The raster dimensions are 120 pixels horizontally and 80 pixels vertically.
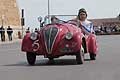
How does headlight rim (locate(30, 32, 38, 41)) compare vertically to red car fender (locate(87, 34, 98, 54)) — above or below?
above

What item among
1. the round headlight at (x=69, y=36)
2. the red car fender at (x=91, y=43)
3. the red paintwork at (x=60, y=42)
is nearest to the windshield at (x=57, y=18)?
the red car fender at (x=91, y=43)

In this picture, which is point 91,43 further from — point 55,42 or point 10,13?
point 10,13

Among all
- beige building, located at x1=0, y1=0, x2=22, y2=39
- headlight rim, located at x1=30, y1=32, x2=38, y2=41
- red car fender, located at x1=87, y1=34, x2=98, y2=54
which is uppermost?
headlight rim, located at x1=30, y1=32, x2=38, y2=41

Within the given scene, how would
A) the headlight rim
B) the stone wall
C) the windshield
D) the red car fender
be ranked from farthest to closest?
the stone wall → the windshield → the red car fender → the headlight rim

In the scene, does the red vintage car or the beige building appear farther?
the beige building

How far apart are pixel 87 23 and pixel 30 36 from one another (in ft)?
8.76

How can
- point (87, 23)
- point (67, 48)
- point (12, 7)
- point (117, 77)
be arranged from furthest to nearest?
point (12, 7) < point (87, 23) < point (67, 48) < point (117, 77)

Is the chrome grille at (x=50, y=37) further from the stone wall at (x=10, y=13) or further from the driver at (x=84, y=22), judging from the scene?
the stone wall at (x=10, y=13)

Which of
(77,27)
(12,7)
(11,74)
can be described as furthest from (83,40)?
(12,7)

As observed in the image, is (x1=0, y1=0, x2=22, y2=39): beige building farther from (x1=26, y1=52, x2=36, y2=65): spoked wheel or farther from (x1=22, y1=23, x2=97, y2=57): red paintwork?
(x1=22, y1=23, x2=97, y2=57): red paintwork

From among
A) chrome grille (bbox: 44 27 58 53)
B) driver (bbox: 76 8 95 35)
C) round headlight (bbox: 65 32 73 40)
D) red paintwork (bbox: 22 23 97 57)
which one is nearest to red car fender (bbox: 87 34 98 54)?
driver (bbox: 76 8 95 35)

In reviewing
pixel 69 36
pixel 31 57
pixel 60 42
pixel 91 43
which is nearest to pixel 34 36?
pixel 31 57

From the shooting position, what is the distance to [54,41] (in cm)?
1591

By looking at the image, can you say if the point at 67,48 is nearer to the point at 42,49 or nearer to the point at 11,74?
the point at 42,49
